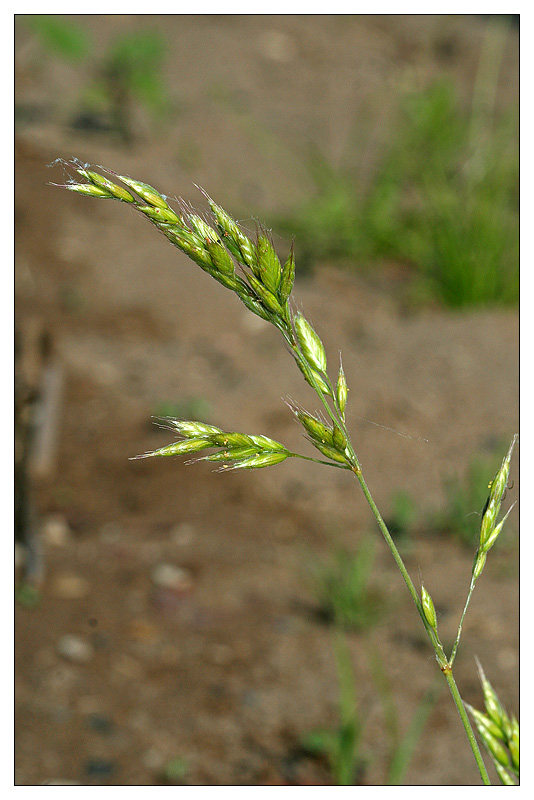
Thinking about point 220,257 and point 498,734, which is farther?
point 498,734

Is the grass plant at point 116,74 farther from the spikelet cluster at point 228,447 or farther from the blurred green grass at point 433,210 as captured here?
the spikelet cluster at point 228,447

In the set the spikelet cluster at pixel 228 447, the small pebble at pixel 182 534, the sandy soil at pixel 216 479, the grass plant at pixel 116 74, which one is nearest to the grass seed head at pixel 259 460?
the spikelet cluster at pixel 228 447

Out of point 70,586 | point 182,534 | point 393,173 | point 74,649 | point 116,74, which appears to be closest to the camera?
point 74,649

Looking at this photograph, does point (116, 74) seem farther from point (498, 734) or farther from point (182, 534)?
point (498, 734)

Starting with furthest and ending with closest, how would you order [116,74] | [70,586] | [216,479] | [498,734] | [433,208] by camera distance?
[116,74] → [433,208] → [216,479] → [70,586] → [498,734]

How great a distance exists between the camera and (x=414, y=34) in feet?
24.8

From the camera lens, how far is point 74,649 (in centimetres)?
225

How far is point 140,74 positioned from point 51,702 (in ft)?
13.6

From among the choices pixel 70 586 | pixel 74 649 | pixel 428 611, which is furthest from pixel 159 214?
pixel 70 586

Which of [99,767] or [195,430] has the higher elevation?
[195,430]

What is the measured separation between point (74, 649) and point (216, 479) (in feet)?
3.50

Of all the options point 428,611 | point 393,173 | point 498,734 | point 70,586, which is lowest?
point 70,586


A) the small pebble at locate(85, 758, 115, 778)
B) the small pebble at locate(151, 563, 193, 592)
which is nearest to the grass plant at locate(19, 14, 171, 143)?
the small pebble at locate(151, 563, 193, 592)

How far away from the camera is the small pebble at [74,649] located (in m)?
2.23
